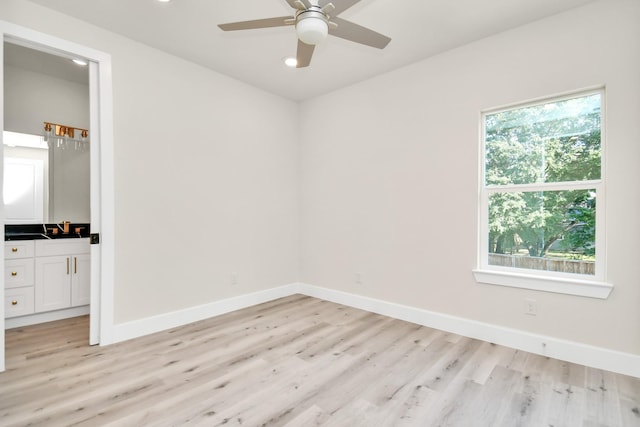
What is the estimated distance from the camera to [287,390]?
2.05 m

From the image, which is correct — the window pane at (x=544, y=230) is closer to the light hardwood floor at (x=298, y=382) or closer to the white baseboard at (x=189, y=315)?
the light hardwood floor at (x=298, y=382)

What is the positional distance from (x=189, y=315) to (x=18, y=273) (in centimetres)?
171

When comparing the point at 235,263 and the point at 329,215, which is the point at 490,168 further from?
the point at 235,263

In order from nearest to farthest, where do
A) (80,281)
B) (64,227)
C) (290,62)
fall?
(290,62) → (80,281) → (64,227)

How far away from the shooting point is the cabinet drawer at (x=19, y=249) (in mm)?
3090

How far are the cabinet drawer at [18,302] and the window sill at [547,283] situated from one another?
4.39 m

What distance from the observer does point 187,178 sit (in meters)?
3.29

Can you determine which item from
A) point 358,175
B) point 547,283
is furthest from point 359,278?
point 547,283

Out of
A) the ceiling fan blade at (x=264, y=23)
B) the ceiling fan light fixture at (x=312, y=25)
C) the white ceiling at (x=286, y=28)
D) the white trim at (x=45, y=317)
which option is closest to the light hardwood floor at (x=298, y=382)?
the white trim at (x=45, y=317)

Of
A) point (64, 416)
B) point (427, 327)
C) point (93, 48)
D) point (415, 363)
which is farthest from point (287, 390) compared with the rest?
point (93, 48)

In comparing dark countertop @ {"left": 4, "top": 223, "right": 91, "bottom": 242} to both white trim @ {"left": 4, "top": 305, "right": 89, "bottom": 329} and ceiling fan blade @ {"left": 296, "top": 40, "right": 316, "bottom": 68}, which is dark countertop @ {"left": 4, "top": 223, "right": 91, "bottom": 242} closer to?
white trim @ {"left": 4, "top": 305, "right": 89, "bottom": 329}

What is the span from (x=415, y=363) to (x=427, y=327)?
813 mm

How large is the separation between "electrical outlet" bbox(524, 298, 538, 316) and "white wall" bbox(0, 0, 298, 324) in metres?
2.79

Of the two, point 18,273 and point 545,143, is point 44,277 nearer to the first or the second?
point 18,273
